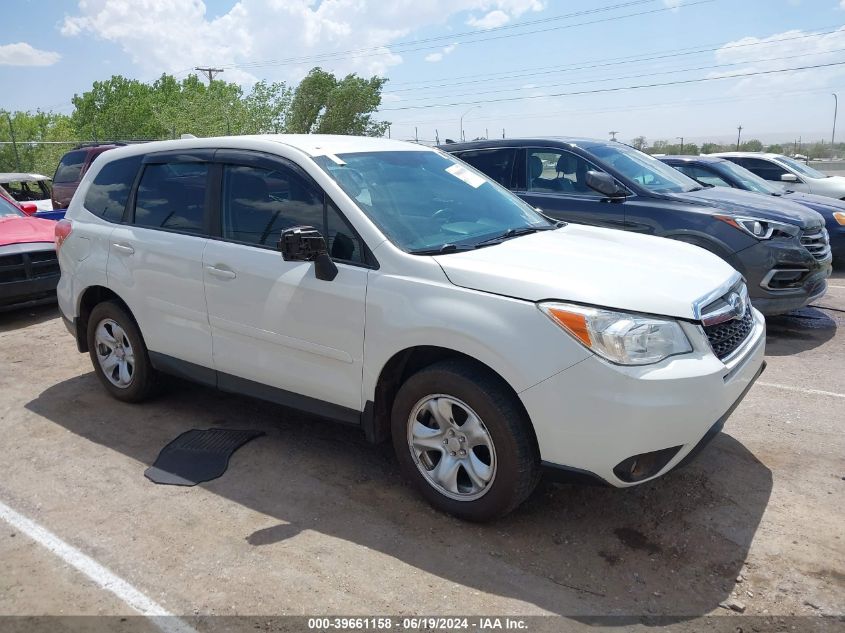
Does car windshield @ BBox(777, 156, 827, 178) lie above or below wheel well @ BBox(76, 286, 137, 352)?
above

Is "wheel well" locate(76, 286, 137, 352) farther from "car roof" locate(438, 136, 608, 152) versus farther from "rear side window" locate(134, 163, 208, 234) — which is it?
"car roof" locate(438, 136, 608, 152)

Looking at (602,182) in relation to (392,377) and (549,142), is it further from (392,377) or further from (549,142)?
(392,377)

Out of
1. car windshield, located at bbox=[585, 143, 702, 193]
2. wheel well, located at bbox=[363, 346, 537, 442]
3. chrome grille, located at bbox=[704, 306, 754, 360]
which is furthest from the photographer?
car windshield, located at bbox=[585, 143, 702, 193]

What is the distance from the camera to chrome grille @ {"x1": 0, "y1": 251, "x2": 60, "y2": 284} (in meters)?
7.69

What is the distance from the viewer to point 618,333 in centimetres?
295

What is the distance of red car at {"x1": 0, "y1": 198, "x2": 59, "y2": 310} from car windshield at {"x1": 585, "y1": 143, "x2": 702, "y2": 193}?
5.94m

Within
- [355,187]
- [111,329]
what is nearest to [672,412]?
[355,187]

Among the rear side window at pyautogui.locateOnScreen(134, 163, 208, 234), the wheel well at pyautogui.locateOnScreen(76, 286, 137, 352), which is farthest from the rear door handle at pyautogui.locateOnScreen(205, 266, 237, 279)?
the wheel well at pyautogui.locateOnScreen(76, 286, 137, 352)

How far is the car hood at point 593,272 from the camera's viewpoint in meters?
A: 3.08

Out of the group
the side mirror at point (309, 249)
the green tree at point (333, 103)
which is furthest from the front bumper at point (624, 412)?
the green tree at point (333, 103)

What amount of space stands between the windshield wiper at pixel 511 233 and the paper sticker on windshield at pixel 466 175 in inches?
19.2

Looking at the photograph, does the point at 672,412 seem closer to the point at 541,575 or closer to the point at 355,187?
the point at 541,575

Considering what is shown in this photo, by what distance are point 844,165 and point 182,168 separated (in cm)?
4715

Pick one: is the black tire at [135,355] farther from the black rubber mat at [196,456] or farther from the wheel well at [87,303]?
the black rubber mat at [196,456]
